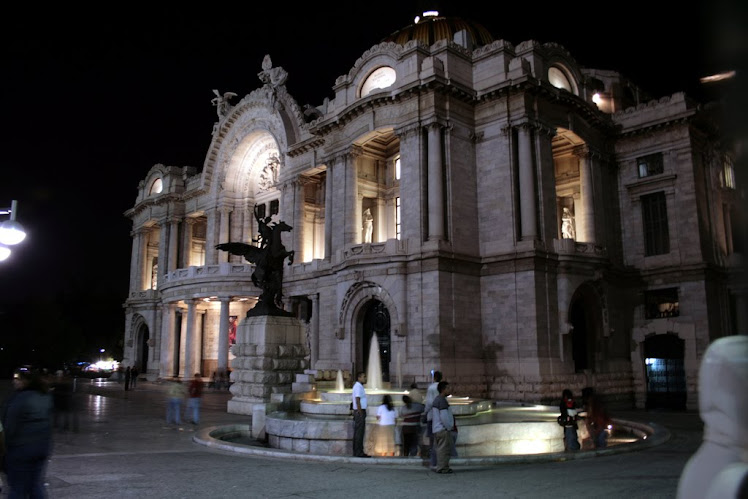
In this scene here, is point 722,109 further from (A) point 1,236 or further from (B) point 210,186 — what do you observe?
(B) point 210,186

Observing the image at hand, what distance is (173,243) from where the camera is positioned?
49.6m

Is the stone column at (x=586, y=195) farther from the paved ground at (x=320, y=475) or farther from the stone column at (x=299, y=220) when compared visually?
the paved ground at (x=320, y=475)

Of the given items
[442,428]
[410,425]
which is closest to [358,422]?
[410,425]

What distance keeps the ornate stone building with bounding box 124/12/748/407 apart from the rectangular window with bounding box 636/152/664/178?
0.29 feet

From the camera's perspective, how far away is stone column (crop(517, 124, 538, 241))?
2855cm

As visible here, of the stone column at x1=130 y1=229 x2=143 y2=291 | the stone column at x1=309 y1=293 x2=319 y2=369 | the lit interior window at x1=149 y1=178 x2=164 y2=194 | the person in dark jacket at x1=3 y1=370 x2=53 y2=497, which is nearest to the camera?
A: the person in dark jacket at x1=3 y1=370 x2=53 y2=497

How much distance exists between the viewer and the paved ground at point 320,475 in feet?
30.2

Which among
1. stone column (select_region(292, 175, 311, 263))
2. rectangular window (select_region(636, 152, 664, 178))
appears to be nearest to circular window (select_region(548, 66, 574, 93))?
rectangular window (select_region(636, 152, 664, 178))

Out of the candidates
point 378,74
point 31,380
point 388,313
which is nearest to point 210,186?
point 378,74

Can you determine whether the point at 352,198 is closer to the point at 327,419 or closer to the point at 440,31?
the point at 440,31

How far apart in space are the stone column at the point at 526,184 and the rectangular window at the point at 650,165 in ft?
26.0

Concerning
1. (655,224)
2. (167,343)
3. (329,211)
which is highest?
(329,211)

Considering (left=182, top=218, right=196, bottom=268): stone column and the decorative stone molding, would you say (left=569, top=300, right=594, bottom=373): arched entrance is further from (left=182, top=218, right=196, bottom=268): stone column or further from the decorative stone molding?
(left=182, top=218, right=196, bottom=268): stone column

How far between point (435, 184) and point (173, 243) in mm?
27863
